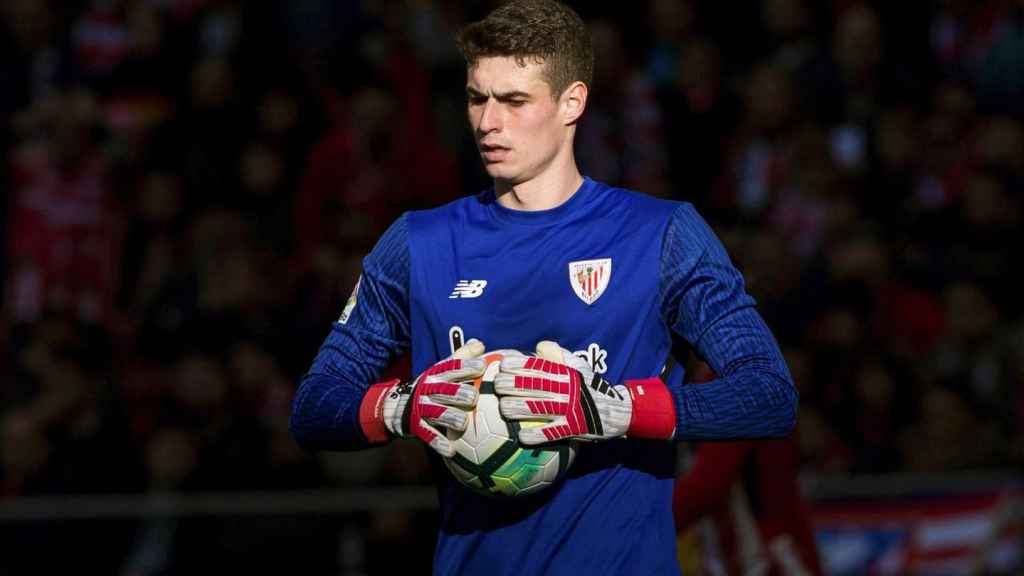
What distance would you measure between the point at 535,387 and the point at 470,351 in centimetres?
22

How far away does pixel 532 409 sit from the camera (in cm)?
325

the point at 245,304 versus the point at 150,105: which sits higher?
the point at 150,105

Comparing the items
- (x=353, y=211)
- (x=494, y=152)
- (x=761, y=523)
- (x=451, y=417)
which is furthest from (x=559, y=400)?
(x=353, y=211)

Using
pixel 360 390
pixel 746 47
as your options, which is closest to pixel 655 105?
pixel 746 47

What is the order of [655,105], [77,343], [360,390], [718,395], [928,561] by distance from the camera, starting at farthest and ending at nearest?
[655,105] → [77,343] → [928,561] → [360,390] → [718,395]

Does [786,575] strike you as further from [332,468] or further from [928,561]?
[332,468]

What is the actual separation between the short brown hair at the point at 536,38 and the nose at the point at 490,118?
0.35ft

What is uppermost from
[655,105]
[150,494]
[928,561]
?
[655,105]

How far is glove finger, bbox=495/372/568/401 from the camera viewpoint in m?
3.23

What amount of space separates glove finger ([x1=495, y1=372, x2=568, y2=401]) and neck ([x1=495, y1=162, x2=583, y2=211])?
0.58 m

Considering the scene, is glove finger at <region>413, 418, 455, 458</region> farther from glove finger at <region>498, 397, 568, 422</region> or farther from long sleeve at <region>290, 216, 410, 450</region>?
long sleeve at <region>290, 216, 410, 450</region>

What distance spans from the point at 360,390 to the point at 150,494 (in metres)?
4.16

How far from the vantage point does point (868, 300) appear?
328 inches

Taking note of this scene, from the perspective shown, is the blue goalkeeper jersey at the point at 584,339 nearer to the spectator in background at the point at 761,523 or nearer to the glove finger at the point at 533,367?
the glove finger at the point at 533,367
